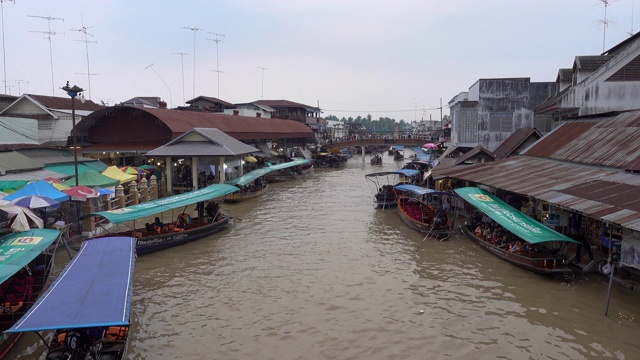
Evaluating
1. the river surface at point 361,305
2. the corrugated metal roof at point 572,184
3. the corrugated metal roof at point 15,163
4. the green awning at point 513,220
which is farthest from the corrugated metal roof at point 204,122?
the green awning at point 513,220

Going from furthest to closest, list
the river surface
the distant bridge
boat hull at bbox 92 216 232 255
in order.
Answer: the distant bridge, boat hull at bbox 92 216 232 255, the river surface

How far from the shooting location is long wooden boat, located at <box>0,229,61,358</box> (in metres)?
9.79

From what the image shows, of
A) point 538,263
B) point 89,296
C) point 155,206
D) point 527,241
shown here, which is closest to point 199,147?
point 155,206

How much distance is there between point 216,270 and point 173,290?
2253mm

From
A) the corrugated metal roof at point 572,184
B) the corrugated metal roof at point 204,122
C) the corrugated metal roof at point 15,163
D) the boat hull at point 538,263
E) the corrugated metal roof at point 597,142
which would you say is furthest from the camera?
the corrugated metal roof at point 204,122

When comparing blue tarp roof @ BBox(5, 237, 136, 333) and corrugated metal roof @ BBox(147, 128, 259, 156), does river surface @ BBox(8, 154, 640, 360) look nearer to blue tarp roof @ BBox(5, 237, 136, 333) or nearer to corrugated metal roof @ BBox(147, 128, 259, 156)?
blue tarp roof @ BBox(5, 237, 136, 333)

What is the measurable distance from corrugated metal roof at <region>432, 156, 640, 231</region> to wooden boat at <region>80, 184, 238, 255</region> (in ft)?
41.2

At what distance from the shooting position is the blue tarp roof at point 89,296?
7.69 meters

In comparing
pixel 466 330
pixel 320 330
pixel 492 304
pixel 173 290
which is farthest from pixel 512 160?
pixel 173 290

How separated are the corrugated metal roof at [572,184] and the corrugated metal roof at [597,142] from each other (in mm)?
369

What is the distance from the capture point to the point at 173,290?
14531 mm

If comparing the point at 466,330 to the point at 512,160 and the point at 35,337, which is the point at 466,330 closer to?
the point at 35,337

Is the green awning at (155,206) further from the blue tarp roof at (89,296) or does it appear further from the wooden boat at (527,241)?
the wooden boat at (527,241)

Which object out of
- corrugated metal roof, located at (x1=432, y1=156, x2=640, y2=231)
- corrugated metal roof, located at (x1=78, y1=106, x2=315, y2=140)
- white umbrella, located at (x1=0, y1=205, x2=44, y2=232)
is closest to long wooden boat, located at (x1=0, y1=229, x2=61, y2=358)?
white umbrella, located at (x1=0, y1=205, x2=44, y2=232)
